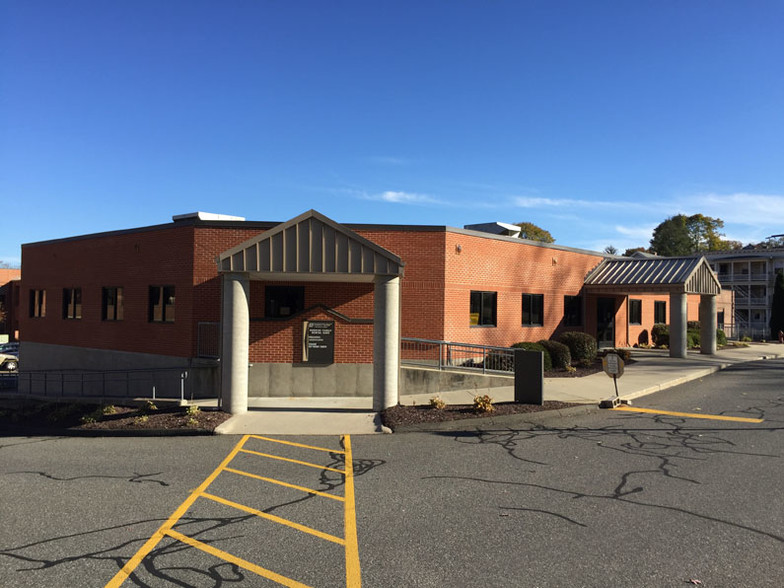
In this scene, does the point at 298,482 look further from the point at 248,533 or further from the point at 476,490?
the point at 476,490

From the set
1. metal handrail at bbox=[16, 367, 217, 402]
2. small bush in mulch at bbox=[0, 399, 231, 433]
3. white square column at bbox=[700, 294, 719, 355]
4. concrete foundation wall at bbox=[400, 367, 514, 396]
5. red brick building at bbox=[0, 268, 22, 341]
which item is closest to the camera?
small bush in mulch at bbox=[0, 399, 231, 433]

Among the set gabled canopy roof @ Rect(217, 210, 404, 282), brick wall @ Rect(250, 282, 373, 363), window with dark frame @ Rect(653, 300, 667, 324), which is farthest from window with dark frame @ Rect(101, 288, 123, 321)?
window with dark frame @ Rect(653, 300, 667, 324)

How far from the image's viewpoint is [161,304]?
18.0 meters

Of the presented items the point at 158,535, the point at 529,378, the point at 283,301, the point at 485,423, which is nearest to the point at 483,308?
the point at 529,378

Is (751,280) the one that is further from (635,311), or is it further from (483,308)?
(483,308)

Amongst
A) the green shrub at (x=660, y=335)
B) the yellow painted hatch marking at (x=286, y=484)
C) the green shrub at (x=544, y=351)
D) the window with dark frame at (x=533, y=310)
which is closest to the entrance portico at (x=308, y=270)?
the yellow painted hatch marking at (x=286, y=484)

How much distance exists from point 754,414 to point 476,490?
8.86 meters

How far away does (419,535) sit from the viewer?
571 cm

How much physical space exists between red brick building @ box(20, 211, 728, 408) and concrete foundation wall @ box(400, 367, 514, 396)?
112cm

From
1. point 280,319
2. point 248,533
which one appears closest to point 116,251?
point 280,319

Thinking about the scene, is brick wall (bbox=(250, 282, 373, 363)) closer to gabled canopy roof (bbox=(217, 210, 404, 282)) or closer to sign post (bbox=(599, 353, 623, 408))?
gabled canopy roof (bbox=(217, 210, 404, 282))

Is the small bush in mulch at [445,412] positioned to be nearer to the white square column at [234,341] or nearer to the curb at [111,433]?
the white square column at [234,341]

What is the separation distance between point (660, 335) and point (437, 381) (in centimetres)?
1910

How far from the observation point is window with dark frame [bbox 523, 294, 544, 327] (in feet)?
72.4
